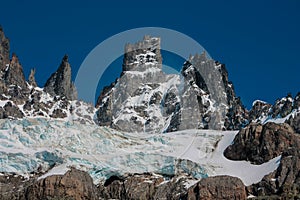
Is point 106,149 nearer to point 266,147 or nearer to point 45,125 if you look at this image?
point 45,125

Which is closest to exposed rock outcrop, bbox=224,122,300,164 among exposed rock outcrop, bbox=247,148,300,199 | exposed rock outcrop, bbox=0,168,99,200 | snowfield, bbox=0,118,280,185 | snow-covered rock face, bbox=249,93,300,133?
snowfield, bbox=0,118,280,185

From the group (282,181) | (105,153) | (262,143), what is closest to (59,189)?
(105,153)

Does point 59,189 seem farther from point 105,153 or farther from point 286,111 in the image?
point 286,111

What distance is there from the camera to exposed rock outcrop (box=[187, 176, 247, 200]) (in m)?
91.9

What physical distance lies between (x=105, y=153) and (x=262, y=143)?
28443 mm

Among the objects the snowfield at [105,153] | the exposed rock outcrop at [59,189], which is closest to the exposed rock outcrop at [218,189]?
the snowfield at [105,153]

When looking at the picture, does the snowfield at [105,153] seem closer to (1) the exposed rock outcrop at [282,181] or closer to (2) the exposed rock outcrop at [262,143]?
(2) the exposed rock outcrop at [262,143]

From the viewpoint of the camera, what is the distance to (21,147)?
110625 millimetres

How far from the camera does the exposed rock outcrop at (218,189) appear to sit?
91875 millimetres

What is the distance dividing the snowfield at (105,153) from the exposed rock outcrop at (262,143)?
2090 millimetres

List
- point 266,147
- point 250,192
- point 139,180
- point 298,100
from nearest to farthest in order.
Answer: point 250,192
point 139,180
point 266,147
point 298,100

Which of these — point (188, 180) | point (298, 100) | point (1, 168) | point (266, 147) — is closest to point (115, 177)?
point (188, 180)

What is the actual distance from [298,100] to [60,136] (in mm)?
82937

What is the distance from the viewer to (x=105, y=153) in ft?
367
